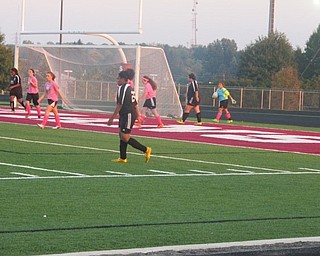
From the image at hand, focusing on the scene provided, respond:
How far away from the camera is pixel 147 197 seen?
1250 cm

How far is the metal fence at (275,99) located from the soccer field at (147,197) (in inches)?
1880

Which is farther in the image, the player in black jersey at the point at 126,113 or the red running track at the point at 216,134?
the red running track at the point at 216,134

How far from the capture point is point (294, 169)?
17266 millimetres

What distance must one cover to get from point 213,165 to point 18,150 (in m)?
3.88

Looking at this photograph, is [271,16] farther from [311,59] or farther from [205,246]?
[205,246]

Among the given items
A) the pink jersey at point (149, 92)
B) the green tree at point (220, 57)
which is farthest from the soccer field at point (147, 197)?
the green tree at point (220, 57)

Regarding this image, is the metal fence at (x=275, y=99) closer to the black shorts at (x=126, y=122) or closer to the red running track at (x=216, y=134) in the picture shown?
the red running track at (x=216, y=134)

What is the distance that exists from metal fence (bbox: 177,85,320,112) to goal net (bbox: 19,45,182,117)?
2740 centimetres

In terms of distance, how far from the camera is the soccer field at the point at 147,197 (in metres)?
9.55

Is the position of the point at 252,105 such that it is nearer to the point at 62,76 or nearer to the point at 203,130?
the point at 62,76

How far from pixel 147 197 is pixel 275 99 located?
5674 centimetres

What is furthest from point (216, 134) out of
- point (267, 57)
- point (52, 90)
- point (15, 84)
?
point (267, 57)

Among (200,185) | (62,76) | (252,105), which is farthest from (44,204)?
(252,105)

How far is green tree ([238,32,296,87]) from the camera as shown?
82688 millimetres
